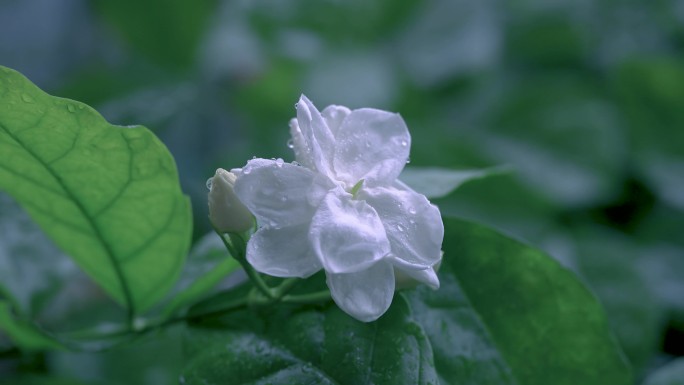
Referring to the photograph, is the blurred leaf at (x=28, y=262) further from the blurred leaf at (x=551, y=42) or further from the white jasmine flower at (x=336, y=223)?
the blurred leaf at (x=551, y=42)

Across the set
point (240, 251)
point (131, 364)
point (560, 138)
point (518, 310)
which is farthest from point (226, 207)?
point (560, 138)

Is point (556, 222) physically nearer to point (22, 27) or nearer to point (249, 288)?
point (249, 288)

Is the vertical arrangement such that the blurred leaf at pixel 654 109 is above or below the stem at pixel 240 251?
below

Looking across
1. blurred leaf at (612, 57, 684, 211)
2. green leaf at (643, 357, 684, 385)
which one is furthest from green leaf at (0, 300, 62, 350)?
blurred leaf at (612, 57, 684, 211)

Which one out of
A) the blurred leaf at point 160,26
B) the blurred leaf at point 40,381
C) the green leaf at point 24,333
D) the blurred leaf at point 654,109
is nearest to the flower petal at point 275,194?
the green leaf at point 24,333

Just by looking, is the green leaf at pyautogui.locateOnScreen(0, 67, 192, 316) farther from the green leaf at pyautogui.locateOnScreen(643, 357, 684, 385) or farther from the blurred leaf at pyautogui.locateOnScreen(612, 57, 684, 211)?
the blurred leaf at pyautogui.locateOnScreen(612, 57, 684, 211)

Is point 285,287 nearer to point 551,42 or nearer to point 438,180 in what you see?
point 438,180
